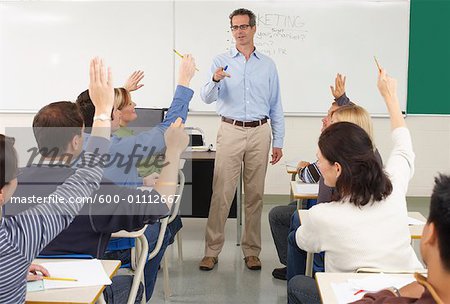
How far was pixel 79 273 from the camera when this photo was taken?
1857 mm

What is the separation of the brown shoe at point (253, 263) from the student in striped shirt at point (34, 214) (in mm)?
2671

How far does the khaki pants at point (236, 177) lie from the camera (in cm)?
427

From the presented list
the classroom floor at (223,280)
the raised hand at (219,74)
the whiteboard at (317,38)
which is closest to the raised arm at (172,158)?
the classroom floor at (223,280)

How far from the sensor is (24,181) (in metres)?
1.99

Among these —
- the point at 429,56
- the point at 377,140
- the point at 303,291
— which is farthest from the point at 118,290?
the point at 429,56

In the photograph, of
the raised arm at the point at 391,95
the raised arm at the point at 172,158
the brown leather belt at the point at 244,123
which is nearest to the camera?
the raised arm at the point at 172,158

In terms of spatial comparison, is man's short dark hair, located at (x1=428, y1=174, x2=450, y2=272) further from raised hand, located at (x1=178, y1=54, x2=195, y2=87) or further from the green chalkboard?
the green chalkboard

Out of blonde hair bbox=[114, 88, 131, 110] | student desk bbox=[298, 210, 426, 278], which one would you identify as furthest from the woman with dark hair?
blonde hair bbox=[114, 88, 131, 110]

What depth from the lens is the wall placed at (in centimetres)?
605

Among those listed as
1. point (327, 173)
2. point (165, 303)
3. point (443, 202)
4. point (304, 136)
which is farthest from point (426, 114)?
point (443, 202)

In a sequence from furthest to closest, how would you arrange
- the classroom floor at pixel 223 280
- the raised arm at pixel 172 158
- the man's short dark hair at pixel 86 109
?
the classroom floor at pixel 223 280, the man's short dark hair at pixel 86 109, the raised arm at pixel 172 158

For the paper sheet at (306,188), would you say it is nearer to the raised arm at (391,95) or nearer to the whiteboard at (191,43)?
the raised arm at (391,95)

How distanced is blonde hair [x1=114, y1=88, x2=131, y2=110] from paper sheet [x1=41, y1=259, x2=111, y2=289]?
141 centimetres

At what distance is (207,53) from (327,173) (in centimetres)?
381
